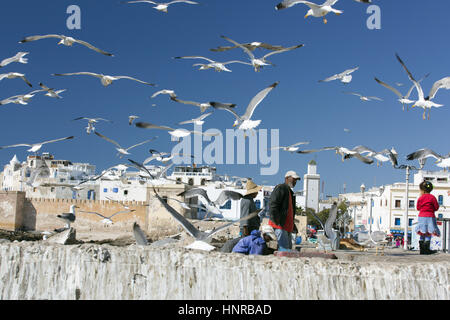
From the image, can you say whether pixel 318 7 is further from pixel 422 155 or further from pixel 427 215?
pixel 427 215

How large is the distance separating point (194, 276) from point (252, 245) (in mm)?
1029

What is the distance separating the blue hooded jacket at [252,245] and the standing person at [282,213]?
0.38m

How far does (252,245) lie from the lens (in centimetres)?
822

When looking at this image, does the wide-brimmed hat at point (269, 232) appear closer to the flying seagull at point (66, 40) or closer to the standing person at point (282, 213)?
the standing person at point (282, 213)

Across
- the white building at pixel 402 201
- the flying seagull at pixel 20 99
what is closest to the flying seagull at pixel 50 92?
the flying seagull at pixel 20 99

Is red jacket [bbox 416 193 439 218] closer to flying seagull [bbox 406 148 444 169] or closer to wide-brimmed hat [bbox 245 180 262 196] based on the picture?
flying seagull [bbox 406 148 444 169]

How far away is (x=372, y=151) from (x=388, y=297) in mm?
6358

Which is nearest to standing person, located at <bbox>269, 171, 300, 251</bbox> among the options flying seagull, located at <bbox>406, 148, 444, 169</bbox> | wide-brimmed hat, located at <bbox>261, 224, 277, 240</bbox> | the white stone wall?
wide-brimmed hat, located at <bbox>261, 224, 277, 240</bbox>

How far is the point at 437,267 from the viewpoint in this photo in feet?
23.0

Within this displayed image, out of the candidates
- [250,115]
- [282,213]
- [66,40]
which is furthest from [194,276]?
[66,40]

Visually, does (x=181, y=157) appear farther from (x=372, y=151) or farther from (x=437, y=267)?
(x=437, y=267)

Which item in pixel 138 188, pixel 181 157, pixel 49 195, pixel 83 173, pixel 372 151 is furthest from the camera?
pixel 83 173

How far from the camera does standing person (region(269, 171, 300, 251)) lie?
8477 millimetres
